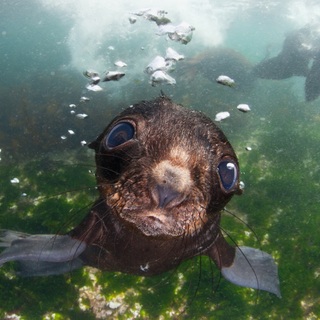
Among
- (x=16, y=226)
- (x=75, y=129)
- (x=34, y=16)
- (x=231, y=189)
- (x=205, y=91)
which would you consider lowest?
(x=34, y=16)

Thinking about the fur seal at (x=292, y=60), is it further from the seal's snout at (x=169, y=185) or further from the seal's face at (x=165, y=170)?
the seal's snout at (x=169, y=185)

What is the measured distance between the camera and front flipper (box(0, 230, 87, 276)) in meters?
3.48

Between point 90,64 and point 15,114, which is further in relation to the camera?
point 90,64

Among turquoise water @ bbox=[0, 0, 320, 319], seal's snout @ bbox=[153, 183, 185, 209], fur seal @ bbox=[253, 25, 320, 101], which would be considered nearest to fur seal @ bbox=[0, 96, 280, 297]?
seal's snout @ bbox=[153, 183, 185, 209]

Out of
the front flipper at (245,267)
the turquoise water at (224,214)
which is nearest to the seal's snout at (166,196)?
the turquoise water at (224,214)

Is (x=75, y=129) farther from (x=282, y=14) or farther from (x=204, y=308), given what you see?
(x=282, y=14)

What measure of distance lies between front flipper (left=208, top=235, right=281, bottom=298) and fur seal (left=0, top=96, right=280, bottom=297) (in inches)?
0.5

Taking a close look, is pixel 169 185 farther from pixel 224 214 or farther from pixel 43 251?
pixel 224 214

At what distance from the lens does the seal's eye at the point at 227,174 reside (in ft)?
8.64

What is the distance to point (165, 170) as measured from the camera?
7.23 ft

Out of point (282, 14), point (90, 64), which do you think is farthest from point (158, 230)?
point (282, 14)

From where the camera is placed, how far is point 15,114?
14422mm

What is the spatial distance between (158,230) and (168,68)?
9303 millimetres

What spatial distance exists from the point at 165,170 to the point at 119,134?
0.66 meters
